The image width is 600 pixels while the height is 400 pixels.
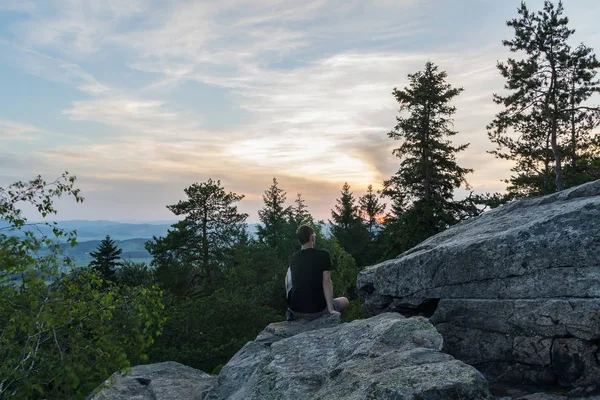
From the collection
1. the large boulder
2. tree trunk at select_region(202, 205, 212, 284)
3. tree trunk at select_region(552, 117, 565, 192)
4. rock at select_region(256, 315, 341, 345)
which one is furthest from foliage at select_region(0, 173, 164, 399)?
tree trunk at select_region(552, 117, 565, 192)

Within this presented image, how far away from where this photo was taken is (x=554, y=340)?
7.56 metres

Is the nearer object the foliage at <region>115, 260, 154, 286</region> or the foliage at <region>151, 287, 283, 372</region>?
the foliage at <region>151, 287, 283, 372</region>

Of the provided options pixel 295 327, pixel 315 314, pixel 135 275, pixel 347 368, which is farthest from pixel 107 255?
pixel 347 368

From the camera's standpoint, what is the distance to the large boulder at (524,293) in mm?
7395

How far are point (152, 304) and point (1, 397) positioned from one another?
368 cm

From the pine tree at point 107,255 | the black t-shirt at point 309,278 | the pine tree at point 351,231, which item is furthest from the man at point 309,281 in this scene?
the pine tree at point 351,231

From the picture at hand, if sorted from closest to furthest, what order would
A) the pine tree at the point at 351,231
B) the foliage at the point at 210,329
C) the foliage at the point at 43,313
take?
the foliage at the point at 43,313 → the foliage at the point at 210,329 → the pine tree at the point at 351,231

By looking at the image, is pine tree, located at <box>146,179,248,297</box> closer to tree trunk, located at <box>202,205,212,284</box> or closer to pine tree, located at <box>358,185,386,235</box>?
tree trunk, located at <box>202,205,212,284</box>

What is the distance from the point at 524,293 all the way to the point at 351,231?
175 ft

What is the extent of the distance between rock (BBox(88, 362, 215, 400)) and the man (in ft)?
9.41

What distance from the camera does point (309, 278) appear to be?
10.2m

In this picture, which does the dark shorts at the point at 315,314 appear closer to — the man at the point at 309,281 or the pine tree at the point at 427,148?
the man at the point at 309,281

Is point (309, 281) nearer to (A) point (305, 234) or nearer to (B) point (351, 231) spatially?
(A) point (305, 234)

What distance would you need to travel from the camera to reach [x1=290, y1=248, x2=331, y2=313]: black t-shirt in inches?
395
